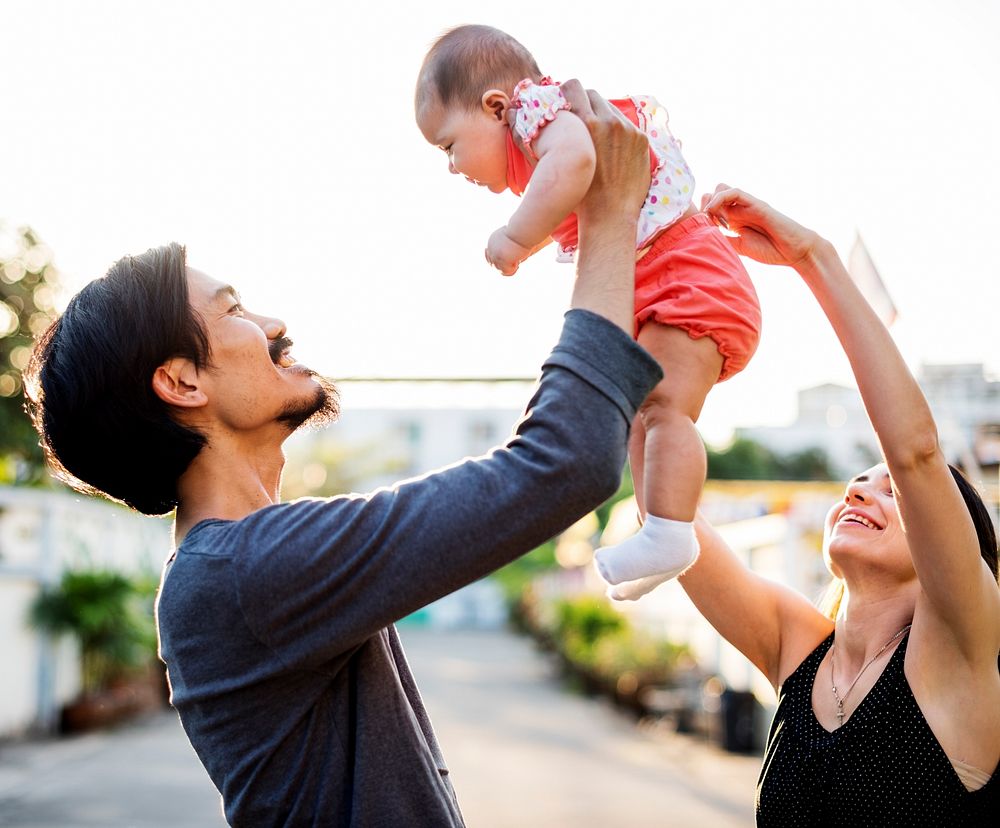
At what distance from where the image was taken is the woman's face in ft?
7.73

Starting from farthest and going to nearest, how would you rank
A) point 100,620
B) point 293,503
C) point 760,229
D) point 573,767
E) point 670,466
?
1. point 100,620
2. point 573,767
3. point 760,229
4. point 670,466
5. point 293,503

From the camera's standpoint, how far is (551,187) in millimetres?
1694

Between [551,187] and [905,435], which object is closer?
Result: [551,187]

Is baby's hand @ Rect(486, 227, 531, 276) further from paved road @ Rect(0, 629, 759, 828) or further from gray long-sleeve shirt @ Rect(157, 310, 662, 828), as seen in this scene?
paved road @ Rect(0, 629, 759, 828)

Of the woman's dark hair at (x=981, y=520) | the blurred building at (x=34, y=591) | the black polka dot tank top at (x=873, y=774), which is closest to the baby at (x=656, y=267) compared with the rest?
the black polka dot tank top at (x=873, y=774)

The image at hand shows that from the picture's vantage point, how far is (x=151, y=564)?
18312 millimetres

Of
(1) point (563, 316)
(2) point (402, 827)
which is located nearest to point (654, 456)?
(1) point (563, 316)

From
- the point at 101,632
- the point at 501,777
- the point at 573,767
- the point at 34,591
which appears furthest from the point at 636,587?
the point at 101,632

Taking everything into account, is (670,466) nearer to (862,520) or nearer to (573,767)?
(862,520)

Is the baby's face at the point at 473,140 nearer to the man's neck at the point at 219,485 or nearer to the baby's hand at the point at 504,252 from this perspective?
the baby's hand at the point at 504,252

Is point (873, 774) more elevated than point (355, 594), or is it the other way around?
point (355, 594)

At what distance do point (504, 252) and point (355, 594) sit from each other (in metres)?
0.58

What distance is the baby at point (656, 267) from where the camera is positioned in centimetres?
193

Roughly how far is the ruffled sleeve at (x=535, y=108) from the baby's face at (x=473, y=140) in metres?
0.10
